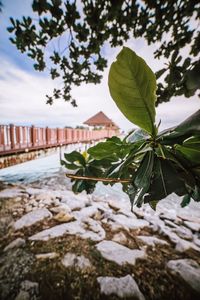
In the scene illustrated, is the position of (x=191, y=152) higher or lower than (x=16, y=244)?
higher

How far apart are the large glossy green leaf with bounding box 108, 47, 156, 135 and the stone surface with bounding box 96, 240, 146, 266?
2.47 meters

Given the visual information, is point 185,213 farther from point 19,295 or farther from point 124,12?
point 124,12

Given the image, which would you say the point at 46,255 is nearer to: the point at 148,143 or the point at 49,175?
the point at 148,143

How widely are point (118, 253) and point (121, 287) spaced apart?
0.58 metres

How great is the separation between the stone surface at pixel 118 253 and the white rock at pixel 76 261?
29 cm

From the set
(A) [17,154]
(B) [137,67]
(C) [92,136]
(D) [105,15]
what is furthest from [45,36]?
(C) [92,136]

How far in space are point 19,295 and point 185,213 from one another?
13.9 feet

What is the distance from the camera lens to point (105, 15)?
219cm

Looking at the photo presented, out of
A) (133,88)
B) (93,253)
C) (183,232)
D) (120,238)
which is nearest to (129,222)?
(120,238)

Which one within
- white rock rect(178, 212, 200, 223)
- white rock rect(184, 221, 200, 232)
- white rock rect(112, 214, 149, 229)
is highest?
white rock rect(112, 214, 149, 229)

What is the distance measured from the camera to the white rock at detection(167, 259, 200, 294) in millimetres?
1957

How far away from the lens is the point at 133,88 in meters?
0.39

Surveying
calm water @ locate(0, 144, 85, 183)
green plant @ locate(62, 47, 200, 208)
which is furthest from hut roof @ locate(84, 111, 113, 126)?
green plant @ locate(62, 47, 200, 208)

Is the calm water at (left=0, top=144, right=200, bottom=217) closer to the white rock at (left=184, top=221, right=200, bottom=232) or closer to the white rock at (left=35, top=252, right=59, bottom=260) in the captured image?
the white rock at (left=184, top=221, right=200, bottom=232)
